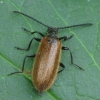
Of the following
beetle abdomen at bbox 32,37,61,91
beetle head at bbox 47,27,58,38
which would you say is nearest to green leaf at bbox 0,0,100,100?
beetle head at bbox 47,27,58,38

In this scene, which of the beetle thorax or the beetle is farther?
the beetle thorax

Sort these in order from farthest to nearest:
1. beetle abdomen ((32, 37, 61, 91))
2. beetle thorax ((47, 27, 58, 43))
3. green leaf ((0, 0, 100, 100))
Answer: beetle thorax ((47, 27, 58, 43)) < green leaf ((0, 0, 100, 100)) < beetle abdomen ((32, 37, 61, 91))

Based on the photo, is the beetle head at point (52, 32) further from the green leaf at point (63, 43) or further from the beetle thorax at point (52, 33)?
the green leaf at point (63, 43)

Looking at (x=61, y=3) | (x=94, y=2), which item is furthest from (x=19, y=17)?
(x=94, y=2)

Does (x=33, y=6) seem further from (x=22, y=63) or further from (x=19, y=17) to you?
(x=22, y=63)

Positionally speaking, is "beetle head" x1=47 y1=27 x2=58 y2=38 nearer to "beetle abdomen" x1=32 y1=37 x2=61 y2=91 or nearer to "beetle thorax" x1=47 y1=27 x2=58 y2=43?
"beetle thorax" x1=47 y1=27 x2=58 y2=43

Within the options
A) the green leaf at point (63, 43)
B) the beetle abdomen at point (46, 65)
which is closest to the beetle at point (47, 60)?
the beetle abdomen at point (46, 65)

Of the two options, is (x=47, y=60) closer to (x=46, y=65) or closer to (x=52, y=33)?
(x=46, y=65)
